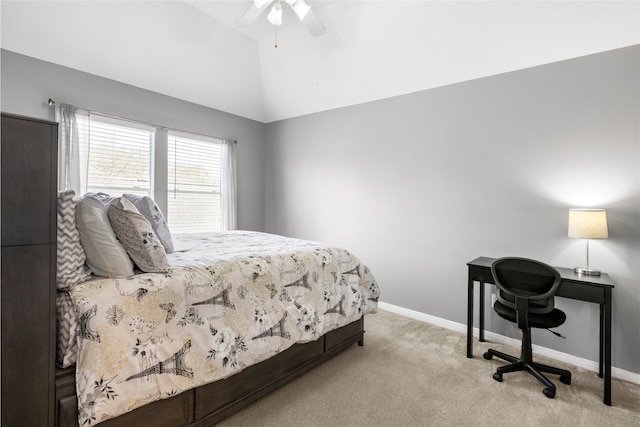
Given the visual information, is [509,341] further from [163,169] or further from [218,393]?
[163,169]

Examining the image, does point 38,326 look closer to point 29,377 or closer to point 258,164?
point 29,377

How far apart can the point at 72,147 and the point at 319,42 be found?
9.12 feet

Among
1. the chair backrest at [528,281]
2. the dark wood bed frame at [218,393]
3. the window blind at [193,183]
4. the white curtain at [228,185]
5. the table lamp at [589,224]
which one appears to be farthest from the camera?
the white curtain at [228,185]

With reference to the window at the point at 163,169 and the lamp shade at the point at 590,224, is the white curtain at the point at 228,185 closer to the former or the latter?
the window at the point at 163,169

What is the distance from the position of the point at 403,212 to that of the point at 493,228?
94 centimetres

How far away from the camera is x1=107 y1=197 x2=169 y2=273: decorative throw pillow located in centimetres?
158

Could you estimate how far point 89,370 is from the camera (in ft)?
4.26

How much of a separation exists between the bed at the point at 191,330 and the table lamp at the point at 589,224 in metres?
1.81

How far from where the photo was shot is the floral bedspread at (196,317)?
4.37ft

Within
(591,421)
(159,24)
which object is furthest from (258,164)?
(591,421)

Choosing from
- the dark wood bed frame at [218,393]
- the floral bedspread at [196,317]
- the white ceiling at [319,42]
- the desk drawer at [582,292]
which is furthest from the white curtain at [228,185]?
the desk drawer at [582,292]

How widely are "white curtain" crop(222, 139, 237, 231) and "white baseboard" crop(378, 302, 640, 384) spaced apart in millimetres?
2397

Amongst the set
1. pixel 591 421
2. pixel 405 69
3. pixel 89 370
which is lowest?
pixel 591 421

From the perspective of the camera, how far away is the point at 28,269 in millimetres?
1189
